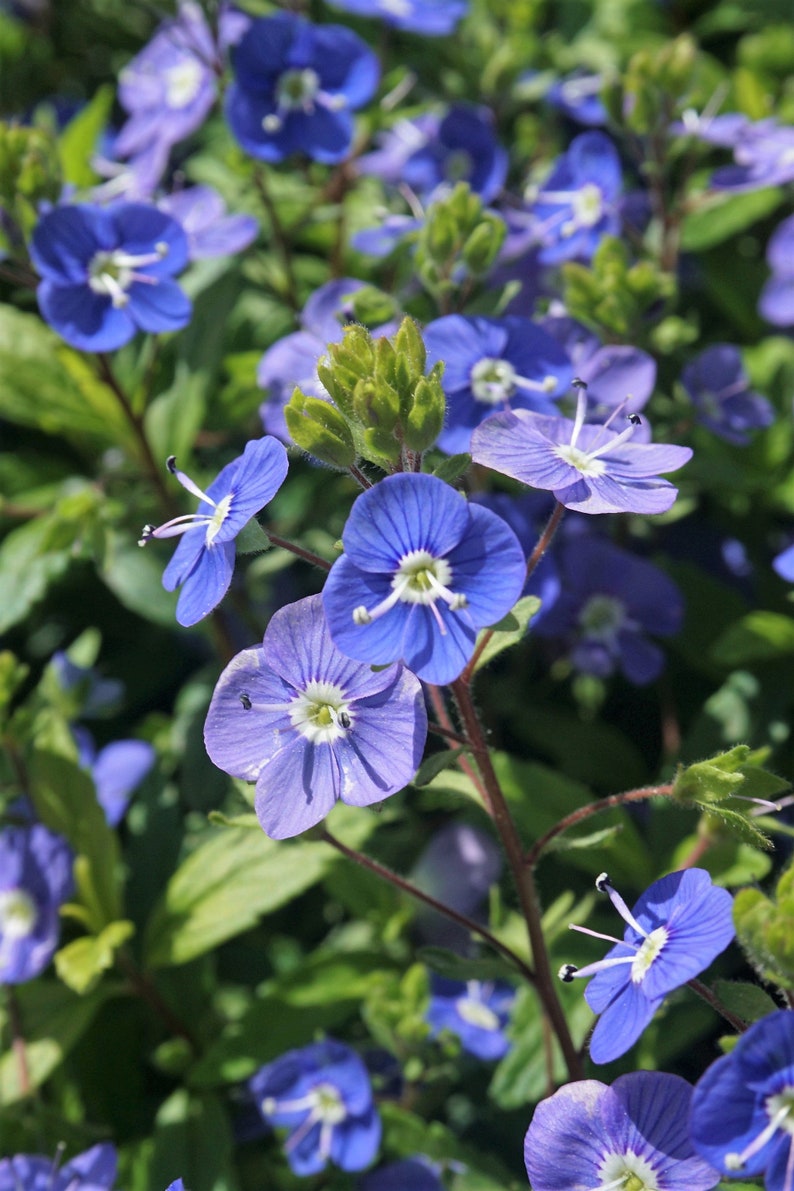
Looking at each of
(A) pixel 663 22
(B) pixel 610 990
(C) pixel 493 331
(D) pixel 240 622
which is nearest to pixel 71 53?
(A) pixel 663 22

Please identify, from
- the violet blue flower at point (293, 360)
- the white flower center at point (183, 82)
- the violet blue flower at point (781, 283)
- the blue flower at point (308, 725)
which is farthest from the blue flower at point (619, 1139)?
the white flower center at point (183, 82)

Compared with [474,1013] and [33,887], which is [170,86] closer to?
[33,887]

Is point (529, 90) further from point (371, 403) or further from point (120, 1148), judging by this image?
point (120, 1148)

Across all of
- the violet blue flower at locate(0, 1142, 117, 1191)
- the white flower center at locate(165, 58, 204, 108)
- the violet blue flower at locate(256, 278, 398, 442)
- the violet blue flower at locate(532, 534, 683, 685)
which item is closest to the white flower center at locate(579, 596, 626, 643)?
the violet blue flower at locate(532, 534, 683, 685)


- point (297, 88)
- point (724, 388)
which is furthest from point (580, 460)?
point (297, 88)

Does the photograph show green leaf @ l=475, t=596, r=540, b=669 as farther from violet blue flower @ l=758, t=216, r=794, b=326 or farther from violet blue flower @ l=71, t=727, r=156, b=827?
violet blue flower @ l=758, t=216, r=794, b=326
